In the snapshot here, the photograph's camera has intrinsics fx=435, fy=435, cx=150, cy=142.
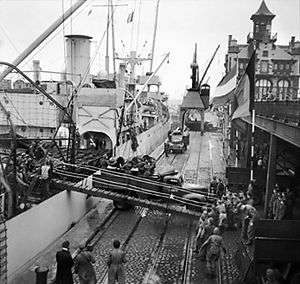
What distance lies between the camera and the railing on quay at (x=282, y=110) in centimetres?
1364

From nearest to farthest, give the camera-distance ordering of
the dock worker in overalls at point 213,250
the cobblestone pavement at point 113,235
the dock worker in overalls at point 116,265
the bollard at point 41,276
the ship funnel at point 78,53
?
1. the dock worker in overalls at point 116,265
2. the bollard at point 41,276
3. the dock worker in overalls at point 213,250
4. the cobblestone pavement at point 113,235
5. the ship funnel at point 78,53

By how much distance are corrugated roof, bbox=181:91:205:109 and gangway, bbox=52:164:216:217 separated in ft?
15.2

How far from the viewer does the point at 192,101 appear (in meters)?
20.1

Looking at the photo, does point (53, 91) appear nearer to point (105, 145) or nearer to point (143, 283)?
point (105, 145)

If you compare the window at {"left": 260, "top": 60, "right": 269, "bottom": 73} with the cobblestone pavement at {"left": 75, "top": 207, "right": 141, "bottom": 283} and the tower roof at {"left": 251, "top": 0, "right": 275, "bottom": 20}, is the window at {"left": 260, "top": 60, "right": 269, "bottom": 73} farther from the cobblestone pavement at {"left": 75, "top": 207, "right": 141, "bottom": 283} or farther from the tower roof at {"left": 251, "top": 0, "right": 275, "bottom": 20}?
the cobblestone pavement at {"left": 75, "top": 207, "right": 141, "bottom": 283}

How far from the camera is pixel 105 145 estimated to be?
2880cm

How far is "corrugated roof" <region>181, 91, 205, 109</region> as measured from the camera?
2001 cm

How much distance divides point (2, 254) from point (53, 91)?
2202 centimetres

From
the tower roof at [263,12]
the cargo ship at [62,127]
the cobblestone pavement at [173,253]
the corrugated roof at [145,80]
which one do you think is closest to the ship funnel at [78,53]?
the cargo ship at [62,127]

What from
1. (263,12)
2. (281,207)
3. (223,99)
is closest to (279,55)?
(263,12)

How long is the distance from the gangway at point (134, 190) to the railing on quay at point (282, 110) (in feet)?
12.9

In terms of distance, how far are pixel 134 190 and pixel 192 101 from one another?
20.0ft

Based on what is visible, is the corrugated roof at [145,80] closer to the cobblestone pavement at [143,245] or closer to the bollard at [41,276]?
the cobblestone pavement at [143,245]

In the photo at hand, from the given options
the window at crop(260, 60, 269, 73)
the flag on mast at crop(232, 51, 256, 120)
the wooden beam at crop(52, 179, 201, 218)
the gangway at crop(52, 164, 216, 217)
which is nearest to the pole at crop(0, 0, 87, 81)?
the gangway at crop(52, 164, 216, 217)
